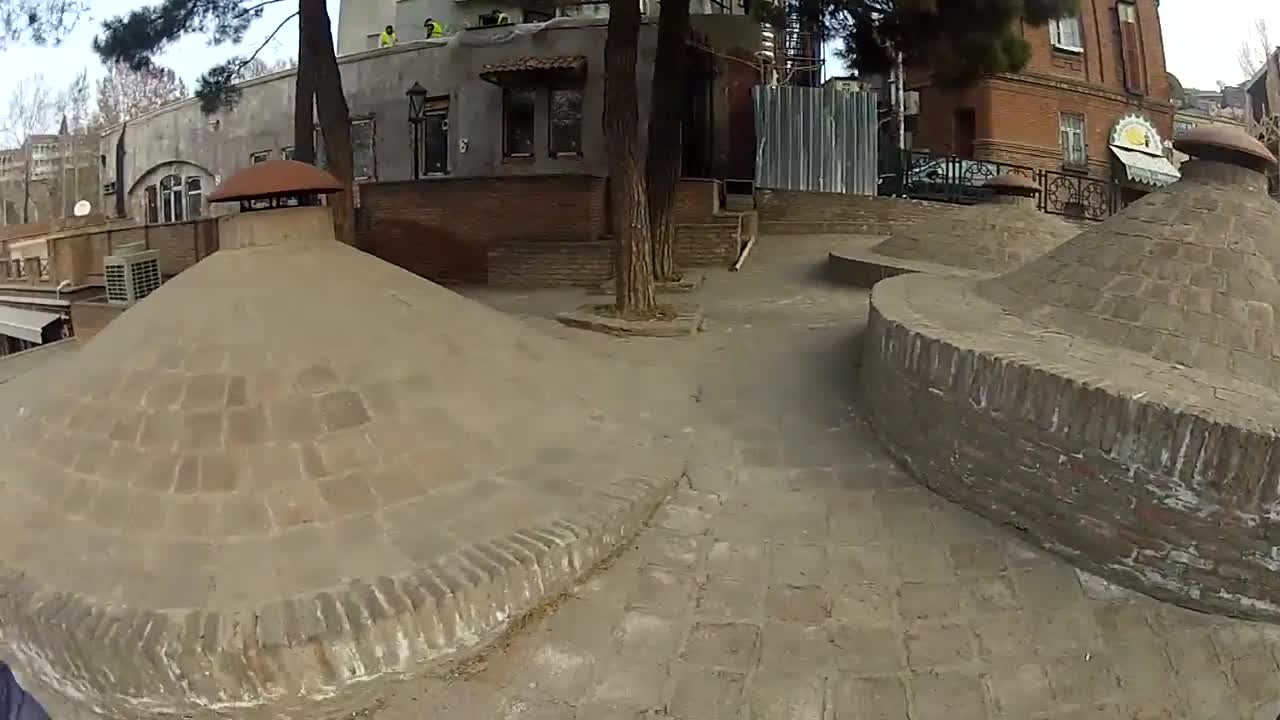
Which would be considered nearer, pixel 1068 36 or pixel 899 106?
pixel 899 106

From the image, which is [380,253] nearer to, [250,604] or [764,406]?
[764,406]

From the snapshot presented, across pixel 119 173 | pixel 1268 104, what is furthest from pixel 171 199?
pixel 1268 104

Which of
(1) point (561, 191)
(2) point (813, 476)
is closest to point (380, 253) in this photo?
(1) point (561, 191)

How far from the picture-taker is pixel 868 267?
946 cm

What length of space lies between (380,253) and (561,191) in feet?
10.0

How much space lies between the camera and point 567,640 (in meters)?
3.26

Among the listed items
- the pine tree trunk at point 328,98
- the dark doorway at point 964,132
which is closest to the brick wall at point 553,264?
the pine tree trunk at point 328,98

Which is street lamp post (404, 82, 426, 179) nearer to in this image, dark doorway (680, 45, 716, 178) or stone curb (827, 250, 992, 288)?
dark doorway (680, 45, 716, 178)

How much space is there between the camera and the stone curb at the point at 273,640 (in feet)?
9.34

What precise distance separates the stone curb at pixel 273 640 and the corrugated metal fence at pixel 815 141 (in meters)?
12.0

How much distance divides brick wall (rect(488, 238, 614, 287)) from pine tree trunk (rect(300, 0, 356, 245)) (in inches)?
90.6

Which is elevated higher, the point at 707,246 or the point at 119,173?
the point at 119,173

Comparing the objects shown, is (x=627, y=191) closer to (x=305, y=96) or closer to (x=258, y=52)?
(x=305, y=96)

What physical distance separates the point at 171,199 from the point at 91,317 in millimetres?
11891
